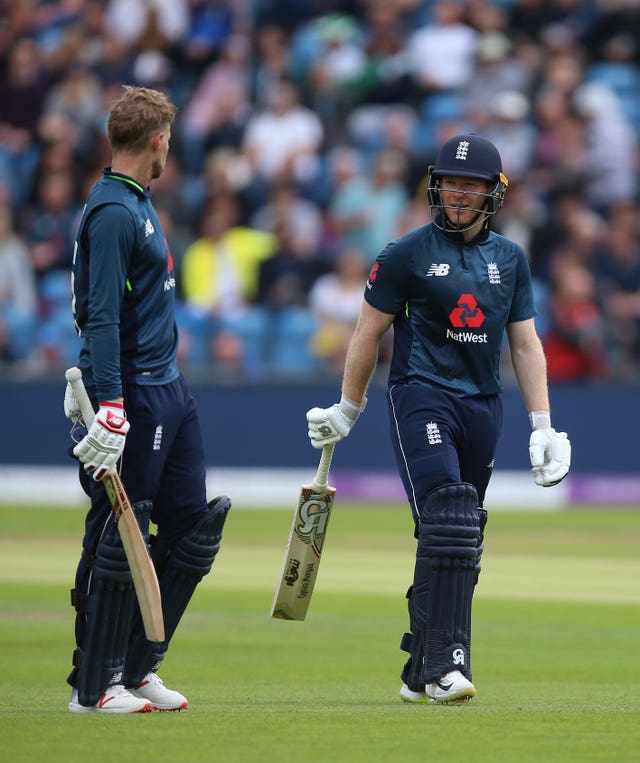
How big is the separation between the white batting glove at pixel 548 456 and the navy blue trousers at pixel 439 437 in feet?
0.53

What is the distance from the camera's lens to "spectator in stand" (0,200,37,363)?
16.8 meters

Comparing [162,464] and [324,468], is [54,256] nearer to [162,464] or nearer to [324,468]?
[324,468]

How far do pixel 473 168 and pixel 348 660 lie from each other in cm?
247

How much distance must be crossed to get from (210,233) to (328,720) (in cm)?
1185

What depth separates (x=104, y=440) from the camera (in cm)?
534

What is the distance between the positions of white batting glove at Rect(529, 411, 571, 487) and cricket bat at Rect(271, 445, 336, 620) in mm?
781

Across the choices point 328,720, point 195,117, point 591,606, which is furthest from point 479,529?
point 195,117

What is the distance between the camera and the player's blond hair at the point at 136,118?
5.61 meters

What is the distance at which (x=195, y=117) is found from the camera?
18609 millimetres

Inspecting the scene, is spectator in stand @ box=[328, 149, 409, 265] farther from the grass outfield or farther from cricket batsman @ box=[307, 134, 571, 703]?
cricket batsman @ box=[307, 134, 571, 703]

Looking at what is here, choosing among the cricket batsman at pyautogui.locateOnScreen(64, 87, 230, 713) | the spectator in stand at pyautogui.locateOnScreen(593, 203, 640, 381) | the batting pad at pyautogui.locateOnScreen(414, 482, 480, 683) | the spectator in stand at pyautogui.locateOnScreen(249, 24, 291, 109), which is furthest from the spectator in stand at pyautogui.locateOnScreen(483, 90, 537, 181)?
the cricket batsman at pyautogui.locateOnScreen(64, 87, 230, 713)

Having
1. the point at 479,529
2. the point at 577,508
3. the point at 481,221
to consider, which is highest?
the point at 481,221

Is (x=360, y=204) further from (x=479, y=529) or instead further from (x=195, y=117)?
(x=479, y=529)

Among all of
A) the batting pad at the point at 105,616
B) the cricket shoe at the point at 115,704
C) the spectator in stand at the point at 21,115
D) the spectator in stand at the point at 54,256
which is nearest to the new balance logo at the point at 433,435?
the batting pad at the point at 105,616
